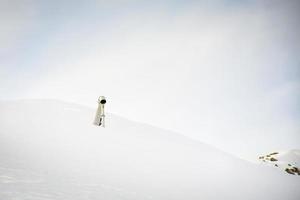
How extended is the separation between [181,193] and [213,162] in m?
7.64

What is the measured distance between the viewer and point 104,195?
757 cm

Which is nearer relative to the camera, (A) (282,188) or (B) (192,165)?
(B) (192,165)

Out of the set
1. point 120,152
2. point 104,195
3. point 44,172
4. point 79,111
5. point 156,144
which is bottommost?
point 104,195

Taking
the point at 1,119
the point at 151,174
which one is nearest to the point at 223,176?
the point at 151,174

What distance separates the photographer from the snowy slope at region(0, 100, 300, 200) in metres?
7.65

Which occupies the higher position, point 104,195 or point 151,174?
point 151,174

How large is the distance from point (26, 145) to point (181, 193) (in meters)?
6.21

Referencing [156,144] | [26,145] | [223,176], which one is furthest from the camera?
[156,144]

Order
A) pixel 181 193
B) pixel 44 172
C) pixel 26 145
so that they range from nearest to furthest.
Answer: pixel 44 172
pixel 181 193
pixel 26 145

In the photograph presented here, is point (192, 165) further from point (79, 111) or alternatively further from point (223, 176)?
point (79, 111)

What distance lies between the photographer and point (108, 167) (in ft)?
35.5

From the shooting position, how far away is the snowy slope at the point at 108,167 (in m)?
7.65

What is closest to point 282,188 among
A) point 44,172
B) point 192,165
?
point 192,165

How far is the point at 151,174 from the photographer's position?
1154cm
